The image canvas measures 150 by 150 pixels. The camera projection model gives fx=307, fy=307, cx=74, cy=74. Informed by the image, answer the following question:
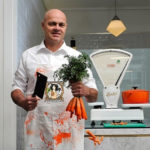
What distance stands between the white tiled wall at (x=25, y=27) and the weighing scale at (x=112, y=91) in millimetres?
609

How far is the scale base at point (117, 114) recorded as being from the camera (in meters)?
1.97

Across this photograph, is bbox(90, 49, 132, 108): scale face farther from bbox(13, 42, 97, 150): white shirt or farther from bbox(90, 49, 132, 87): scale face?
bbox(13, 42, 97, 150): white shirt

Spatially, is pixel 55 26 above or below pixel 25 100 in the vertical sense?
above

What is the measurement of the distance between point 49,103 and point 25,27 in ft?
4.63

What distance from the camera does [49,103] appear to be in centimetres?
146

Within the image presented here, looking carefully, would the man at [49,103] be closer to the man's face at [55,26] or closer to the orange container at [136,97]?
the man's face at [55,26]

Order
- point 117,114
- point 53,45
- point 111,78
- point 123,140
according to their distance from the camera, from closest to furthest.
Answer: point 53,45 < point 123,140 < point 117,114 < point 111,78

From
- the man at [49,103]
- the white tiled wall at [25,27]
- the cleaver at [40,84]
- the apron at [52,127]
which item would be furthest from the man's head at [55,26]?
the white tiled wall at [25,27]

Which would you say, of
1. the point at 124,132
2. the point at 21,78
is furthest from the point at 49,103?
the point at 124,132

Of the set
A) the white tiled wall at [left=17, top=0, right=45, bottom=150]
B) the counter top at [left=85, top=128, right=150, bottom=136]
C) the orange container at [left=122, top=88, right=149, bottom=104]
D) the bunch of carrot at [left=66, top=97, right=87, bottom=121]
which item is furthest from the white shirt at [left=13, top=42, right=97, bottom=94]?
the white tiled wall at [left=17, top=0, right=45, bottom=150]

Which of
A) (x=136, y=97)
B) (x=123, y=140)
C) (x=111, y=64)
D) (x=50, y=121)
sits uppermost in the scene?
(x=111, y=64)

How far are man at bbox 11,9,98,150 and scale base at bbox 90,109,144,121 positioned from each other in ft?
1.74

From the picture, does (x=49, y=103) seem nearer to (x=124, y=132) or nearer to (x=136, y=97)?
(x=124, y=132)

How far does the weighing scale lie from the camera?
77.5 inches
